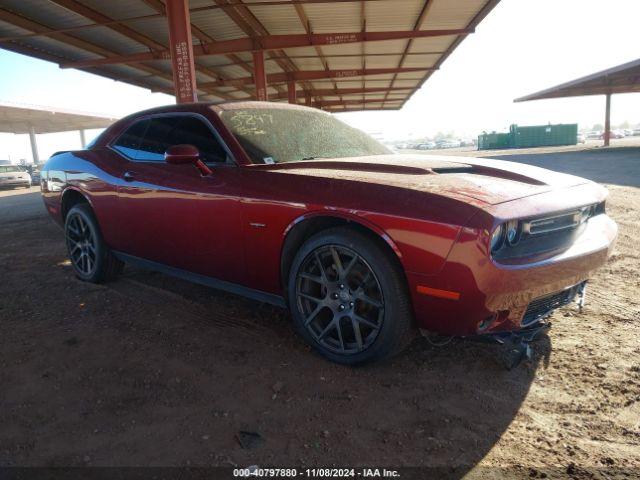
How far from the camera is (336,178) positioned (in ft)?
7.85

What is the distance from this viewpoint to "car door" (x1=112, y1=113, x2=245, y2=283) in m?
2.78

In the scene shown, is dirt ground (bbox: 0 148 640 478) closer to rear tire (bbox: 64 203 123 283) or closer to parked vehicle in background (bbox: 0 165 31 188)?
rear tire (bbox: 64 203 123 283)

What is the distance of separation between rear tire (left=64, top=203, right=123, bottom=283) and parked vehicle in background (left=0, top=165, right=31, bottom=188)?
21.2 metres

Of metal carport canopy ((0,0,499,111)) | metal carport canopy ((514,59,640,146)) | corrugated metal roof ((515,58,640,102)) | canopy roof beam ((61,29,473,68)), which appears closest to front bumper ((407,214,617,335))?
metal carport canopy ((0,0,499,111))

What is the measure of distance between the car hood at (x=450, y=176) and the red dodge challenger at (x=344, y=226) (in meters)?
0.01

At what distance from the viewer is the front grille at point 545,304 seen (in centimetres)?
218

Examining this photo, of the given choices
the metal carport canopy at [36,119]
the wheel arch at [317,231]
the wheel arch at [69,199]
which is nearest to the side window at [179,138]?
the wheel arch at [317,231]

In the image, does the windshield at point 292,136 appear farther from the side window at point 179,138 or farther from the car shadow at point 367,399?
the car shadow at point 367,399

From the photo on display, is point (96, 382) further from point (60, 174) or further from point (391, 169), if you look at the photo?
point (60, 174)

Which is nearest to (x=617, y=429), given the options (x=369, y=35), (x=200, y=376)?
(x=200, y=376)

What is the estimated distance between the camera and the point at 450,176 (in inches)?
96.5

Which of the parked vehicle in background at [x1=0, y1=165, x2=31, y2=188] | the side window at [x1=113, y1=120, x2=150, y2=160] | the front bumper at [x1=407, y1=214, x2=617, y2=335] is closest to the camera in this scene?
the front bumper at [x1=407, y1=214, x2=617, y2=335]

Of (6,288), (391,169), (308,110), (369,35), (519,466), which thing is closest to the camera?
(519,466)

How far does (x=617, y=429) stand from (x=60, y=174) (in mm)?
4573
